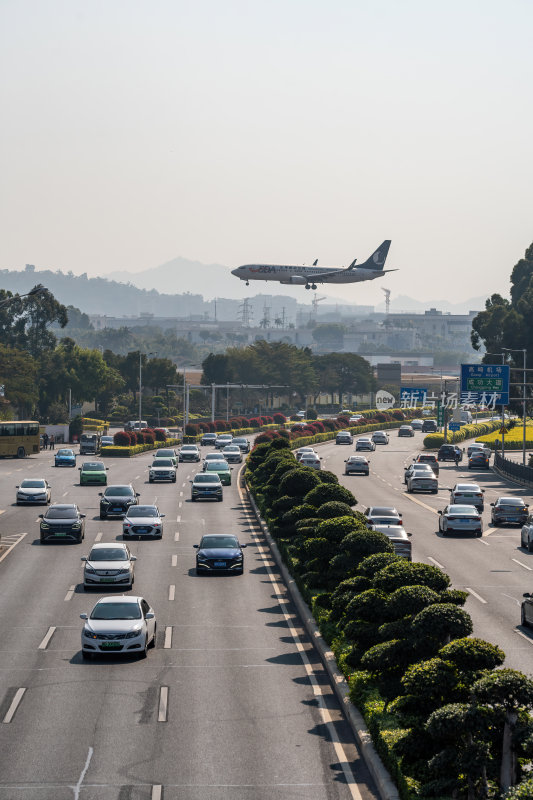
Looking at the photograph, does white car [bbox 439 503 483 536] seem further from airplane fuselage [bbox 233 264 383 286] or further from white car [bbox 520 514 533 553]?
airplane fuselage [bbox 233 264 383 286]

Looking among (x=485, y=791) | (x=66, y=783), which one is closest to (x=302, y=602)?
(x=66, y=783)

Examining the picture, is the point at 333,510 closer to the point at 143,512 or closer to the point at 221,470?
the point at 143,512

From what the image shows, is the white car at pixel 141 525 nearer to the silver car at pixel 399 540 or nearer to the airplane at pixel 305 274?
the silver car at pixel 399 540

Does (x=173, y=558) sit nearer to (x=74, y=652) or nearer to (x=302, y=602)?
(x=302, y=602)

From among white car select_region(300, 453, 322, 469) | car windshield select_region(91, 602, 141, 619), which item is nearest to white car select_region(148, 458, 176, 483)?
white car select_region(300, 453, 322, 469)

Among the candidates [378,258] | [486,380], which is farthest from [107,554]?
[378,258]

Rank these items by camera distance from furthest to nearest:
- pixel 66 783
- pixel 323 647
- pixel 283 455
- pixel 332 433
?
1. pixel 332 433
2. pixel 283 455
3. pixel 323 647
4. pixel 66 783
